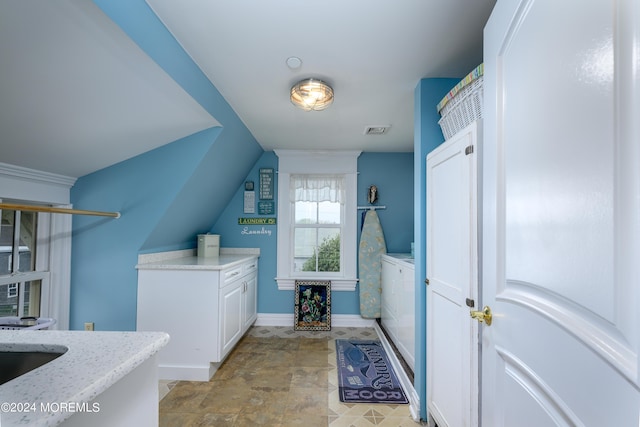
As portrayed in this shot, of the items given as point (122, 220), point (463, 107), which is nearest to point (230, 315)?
point (122, 220)

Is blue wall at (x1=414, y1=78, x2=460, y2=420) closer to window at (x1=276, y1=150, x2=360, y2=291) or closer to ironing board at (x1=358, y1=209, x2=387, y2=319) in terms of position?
ironing board at (x1=358, y1=209, x2=387, y2=319)

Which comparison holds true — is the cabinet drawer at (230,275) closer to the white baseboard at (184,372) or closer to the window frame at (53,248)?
the white baseboard at (184,372)

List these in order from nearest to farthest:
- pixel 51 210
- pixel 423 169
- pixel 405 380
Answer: pixel 51 210, pixel 423 169, pixel 405 380

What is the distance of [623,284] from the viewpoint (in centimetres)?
51

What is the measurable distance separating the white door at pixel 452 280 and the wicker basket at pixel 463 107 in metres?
0.13

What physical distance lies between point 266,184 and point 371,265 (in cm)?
167

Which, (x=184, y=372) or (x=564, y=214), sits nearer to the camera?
(x=564, y=214)

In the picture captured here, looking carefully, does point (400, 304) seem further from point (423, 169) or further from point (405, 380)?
point (423, 169)

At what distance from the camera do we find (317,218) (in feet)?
13.1

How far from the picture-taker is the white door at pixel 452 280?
4.51 ft

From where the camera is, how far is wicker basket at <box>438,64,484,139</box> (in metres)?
1.45

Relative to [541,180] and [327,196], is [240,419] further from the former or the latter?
[327,196]

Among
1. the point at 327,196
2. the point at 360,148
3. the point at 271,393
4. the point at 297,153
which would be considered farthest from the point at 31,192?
the point at 360,148

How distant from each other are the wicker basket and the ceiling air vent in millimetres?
1121
